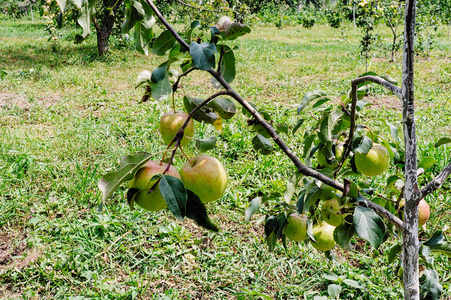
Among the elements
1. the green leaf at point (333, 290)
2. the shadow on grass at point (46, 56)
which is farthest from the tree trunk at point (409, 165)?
the shadow on grass at point (46, 56)

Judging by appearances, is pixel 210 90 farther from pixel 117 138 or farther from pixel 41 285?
pixel 41 285

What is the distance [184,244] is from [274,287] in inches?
20.3

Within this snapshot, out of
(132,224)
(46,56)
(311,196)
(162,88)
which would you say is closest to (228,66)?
(162,88)

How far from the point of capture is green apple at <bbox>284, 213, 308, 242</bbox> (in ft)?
2.81

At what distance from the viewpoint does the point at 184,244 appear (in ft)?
6.16

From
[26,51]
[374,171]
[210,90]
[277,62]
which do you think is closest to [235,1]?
[277,62]

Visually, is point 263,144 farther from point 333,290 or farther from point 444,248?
point 333,290

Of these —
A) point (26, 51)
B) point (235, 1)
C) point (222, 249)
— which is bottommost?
point (26, 51)

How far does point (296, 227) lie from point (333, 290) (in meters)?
0.86

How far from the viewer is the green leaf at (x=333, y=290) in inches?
60.1

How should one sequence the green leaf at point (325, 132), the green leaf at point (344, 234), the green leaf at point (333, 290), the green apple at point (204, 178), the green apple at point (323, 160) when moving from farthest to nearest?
the green leaf at point (333, 290)
the green apple at point (323, 160)
the green leaf at point (325, 132)
the green leaf at point (344, 234)
the green apple at point (204, 178)

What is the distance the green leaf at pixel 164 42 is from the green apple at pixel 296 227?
19.4 inches

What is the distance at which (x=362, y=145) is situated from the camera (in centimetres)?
75

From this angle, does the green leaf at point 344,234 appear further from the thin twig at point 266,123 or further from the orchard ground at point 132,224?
the orchard ground at point 132,224
